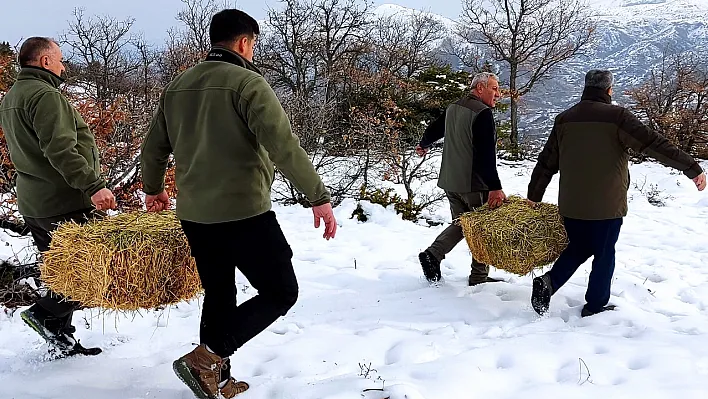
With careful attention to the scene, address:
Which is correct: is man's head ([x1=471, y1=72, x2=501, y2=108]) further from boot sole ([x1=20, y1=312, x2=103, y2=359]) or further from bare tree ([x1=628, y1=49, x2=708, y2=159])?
bare tree ([x1=628, y1=49, x2=708, y2=159])

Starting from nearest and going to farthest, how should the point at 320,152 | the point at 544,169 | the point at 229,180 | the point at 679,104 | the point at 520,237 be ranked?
the point at 229,180 → the point at 520,237 → the point at 544,169 → the point at 320,152 → the point at 679,104

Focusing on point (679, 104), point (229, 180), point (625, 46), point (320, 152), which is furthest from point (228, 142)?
point (625, 46)

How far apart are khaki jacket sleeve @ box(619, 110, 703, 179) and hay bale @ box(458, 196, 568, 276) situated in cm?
73

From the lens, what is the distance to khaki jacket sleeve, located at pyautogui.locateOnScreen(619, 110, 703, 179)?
3.37 metres

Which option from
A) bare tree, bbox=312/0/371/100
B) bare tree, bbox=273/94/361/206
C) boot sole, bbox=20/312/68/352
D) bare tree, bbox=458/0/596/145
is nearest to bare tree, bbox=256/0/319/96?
bare tree, bbox=312/0/371/100

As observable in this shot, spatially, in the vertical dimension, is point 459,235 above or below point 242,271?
below

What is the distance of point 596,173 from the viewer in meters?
3.50

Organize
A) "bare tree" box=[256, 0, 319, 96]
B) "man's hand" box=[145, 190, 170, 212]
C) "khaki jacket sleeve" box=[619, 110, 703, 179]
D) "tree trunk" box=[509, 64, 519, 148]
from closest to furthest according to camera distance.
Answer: "man's hand" box=[145, 190, 170, 212] < "khaki jacket sleeve" box=[619, 110, 703, 179] < "tree trunk" box=[509, 64, 519, 148] < "bare tree" box=[256, 0, 319, 96]

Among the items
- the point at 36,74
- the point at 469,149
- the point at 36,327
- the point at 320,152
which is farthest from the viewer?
the point at 320,152

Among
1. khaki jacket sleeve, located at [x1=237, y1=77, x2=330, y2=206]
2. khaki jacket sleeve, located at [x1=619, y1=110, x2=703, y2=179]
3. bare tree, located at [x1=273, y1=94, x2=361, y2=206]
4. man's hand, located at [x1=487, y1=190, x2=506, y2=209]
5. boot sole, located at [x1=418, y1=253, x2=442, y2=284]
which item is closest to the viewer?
khaki jacket sleeve, located at [x1=237, y1=77, x2=330, y2=206]

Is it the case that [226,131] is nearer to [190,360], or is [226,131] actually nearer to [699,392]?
Answer: [190,360]

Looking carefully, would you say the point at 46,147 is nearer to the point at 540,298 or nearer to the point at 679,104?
the point at 540,298

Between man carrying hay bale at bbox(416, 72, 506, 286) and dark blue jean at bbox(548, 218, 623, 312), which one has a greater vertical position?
man carrying hay bale at bbox(416, 72, 506, 286)

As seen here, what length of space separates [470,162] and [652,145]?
53.1 inches
